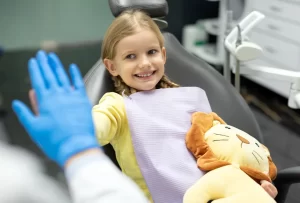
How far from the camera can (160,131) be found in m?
1.05

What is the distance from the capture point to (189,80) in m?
1.28

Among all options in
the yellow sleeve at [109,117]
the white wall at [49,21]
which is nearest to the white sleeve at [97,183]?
the yellow sleeve at [109,117]

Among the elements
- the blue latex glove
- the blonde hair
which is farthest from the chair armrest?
the blue latex glove

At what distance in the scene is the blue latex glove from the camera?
0.49m

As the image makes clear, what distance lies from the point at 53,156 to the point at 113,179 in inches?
3.5

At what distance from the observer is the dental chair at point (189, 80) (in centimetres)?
116

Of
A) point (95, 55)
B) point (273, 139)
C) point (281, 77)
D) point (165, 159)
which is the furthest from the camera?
point (95, 55)

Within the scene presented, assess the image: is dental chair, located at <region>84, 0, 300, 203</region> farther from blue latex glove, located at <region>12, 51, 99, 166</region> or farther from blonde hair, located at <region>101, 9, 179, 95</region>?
blue latex glove, located at <region>12, 51, 99, 166</region>

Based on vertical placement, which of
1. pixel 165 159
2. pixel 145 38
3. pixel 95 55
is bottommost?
pixel 95 55

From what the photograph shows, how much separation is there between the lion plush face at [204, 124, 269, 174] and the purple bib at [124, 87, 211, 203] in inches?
2.8

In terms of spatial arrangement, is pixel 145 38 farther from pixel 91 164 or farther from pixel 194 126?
pixel 91 164

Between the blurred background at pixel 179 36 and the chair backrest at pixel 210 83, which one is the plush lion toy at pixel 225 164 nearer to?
the chair backrest at pixel 210 83

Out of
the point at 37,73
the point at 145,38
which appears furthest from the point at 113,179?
the point at 145,38

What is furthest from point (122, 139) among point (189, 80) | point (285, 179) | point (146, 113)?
point (285, 179)
